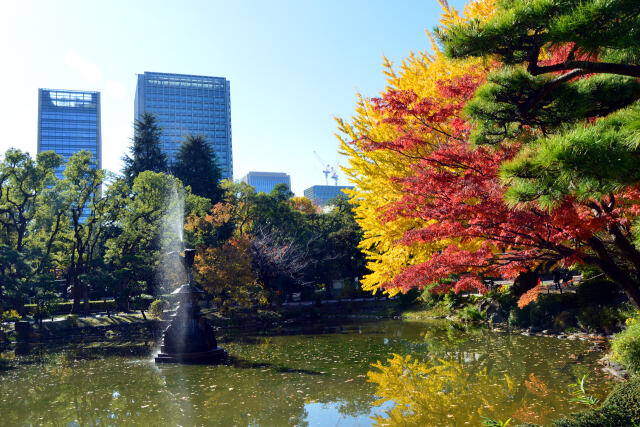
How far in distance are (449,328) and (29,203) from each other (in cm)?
2297

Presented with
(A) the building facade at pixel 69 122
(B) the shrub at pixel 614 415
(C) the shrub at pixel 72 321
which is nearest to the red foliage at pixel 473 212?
(B) the shrub at pixel 614 415

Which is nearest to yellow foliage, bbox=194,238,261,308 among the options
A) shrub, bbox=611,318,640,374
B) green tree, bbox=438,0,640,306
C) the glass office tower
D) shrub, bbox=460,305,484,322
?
shrub, bbox=460,305,484,322

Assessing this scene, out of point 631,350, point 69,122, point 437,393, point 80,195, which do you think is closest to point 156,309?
point 80,195

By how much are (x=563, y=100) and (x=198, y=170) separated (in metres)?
36.7

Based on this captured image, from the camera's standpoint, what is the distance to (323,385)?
8.20 meters

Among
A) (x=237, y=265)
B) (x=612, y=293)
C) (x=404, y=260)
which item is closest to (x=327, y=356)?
(x=404, y=260)

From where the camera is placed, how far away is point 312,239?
101 ft

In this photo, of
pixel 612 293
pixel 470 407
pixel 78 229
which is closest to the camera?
pixel 470 407

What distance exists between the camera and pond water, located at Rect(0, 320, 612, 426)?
6.34 m

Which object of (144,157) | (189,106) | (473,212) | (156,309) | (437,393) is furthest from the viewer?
(189,106)

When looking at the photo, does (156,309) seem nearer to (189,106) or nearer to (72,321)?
(72,321)

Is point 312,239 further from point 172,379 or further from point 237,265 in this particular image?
point 172,379

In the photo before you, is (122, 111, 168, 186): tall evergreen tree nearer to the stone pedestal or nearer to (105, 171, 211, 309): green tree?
(105, 171, 211, 309): green tree

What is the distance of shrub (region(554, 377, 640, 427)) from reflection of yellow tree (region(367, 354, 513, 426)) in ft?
5.12
